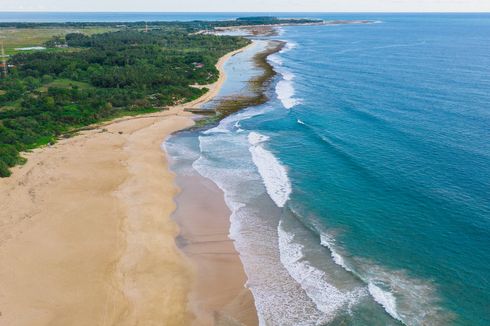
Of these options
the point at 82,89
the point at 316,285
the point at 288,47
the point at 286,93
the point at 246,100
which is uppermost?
the point at 288,47

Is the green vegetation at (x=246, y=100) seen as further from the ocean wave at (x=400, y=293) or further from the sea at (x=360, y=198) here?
the ocean wave at (x=400, y=293)

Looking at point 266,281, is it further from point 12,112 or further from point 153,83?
point 153,83

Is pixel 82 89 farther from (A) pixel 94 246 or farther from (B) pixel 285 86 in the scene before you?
(A) pixel 94 246

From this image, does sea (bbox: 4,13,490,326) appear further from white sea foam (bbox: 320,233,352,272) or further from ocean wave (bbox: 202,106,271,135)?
ocean wave (bbox: 202,106,271,135)

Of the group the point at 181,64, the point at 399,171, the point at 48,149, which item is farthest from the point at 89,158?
the point at 181,64

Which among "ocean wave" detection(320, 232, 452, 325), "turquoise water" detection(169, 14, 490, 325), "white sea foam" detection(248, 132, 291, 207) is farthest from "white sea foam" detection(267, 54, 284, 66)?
"ocean wave" detection(320, 232, 452, 325)

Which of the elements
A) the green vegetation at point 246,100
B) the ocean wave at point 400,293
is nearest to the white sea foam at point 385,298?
the ocean wave at point 400,293

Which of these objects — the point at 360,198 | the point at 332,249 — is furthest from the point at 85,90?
the point at 332,249
